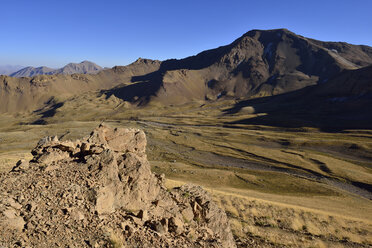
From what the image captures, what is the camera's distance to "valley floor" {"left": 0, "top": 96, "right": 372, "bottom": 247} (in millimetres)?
27984

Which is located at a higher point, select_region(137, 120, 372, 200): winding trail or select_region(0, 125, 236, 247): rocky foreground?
select_region(0, 125, 236, 247): rocky foreground

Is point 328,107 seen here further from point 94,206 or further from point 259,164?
Answer: point 94,206

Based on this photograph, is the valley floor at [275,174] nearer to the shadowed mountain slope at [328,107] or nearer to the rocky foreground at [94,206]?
the rocky foreground at [94,206]

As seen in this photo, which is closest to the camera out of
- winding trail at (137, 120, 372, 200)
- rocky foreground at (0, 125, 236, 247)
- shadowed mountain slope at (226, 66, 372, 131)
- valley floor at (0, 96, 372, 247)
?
rocky foreground at (0, 125, 236, 247)

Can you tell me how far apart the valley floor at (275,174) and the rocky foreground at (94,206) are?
982cm

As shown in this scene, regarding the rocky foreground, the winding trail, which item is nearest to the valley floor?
the winding trail

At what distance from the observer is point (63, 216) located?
11.1 metres

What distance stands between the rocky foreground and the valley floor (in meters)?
9.82

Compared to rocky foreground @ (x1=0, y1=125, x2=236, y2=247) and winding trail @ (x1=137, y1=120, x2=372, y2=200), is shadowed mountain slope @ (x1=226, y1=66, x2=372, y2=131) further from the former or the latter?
rocky foreground @ (x1=0, y1=125, x2=236, y2=247)

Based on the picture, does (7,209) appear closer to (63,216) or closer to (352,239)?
(63,216)

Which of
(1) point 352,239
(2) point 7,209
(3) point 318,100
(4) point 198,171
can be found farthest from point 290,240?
(3) point 318,100

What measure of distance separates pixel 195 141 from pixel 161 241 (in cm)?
8564

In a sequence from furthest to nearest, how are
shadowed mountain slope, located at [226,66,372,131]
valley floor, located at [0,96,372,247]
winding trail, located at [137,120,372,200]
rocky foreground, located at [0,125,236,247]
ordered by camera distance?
shadowed mountain slope, located at [226,66,372,131] → winding trail, located at [137,120,372,200] → valley floor, located at [0,96,372,247] → rocky foreground, located at [0,125,236,247]

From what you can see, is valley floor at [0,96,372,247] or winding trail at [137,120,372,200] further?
winding trail at [137,120,372,200]
